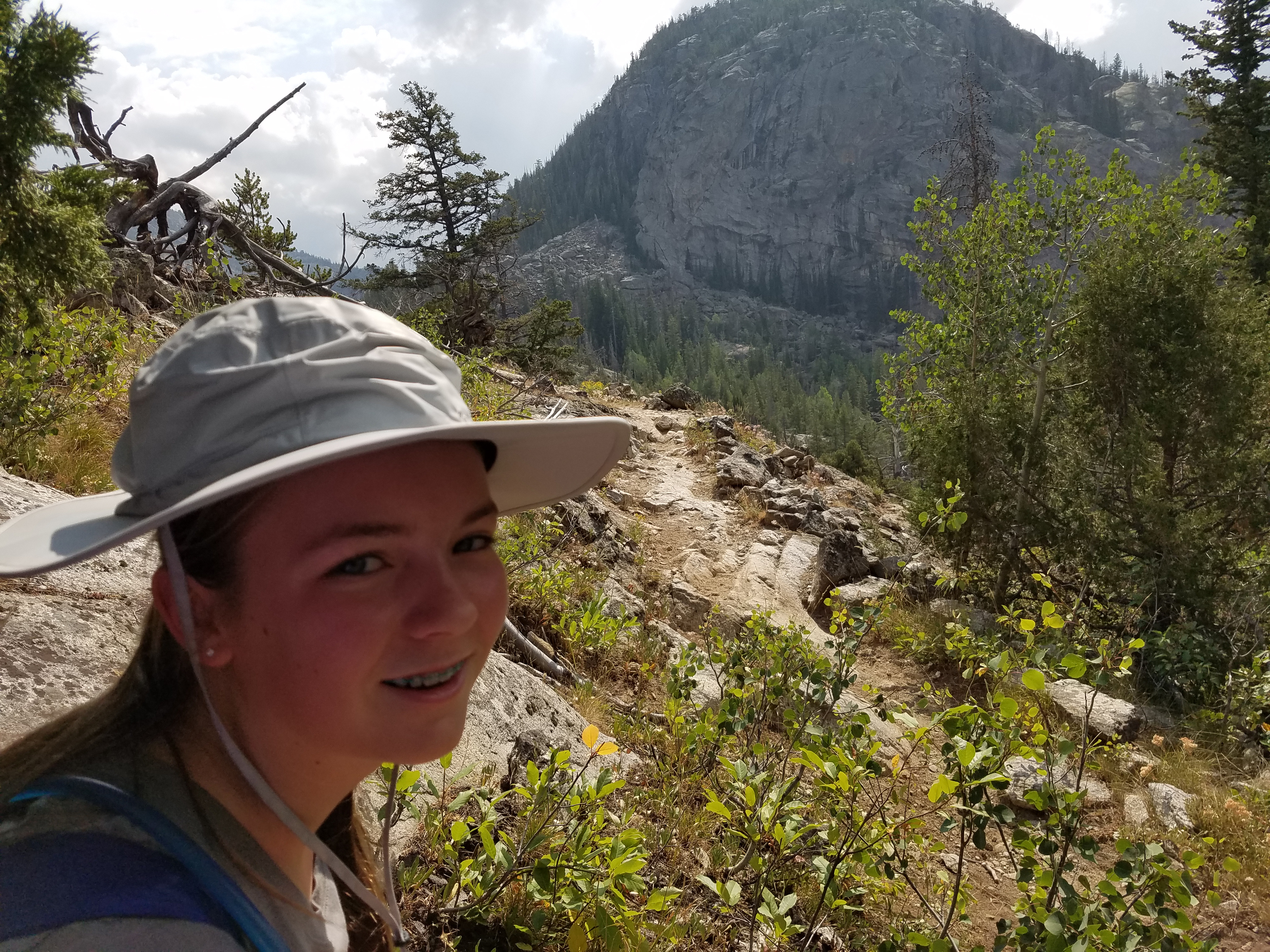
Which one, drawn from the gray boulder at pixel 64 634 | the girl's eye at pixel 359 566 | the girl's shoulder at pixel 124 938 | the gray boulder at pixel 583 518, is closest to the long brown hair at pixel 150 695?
the girl's eye at pixel 359 566

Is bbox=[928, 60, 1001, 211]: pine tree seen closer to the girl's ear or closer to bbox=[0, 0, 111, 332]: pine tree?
bbox=[0, 0, 111, 332]: pine tree

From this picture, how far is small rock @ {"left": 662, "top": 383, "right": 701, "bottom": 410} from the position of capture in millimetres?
18984

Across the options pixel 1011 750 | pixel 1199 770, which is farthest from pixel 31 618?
pixel 1199 770

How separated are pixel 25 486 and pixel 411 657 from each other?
3239 mm

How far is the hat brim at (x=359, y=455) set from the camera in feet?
2.88

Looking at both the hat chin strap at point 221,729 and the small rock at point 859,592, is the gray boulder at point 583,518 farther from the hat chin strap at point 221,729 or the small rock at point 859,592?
the hat chin strap at point 221,729

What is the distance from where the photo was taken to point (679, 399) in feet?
62.3

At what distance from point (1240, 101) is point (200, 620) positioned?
71.2 feet

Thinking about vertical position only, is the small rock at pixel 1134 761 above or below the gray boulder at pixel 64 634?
below

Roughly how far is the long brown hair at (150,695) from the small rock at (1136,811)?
18.9 feet

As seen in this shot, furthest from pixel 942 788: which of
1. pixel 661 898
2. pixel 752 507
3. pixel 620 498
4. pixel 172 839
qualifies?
pixel 752 507

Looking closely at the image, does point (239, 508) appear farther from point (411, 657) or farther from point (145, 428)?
point (411, 657)

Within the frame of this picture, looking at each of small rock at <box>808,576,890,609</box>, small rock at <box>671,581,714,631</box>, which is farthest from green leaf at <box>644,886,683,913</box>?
small rock at <box>808,576,890,609</box>

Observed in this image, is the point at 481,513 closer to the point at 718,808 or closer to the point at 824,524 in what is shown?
the point at 718,808
